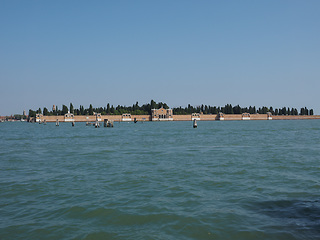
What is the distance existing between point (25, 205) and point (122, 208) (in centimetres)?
229

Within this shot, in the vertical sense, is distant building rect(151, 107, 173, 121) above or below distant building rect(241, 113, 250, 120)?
above

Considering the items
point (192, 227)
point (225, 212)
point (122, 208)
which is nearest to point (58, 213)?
point (122, 208)

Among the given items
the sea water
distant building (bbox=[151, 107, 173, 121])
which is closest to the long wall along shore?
distant building (bbox=[151, 107, 173, 121])

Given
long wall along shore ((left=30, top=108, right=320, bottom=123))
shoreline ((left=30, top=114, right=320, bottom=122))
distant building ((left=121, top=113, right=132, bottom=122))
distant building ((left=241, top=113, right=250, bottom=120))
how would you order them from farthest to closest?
1. distant building ((left=241, top=113, right=250, bottom=120))
2. distant building ((left=121, top=113, right=132, bottom=122))
3. shoreline ((left=30, top=114, right=320, bottom=122))
4. long wall along shore ((left=30, top=108, right=320, bottom=123))

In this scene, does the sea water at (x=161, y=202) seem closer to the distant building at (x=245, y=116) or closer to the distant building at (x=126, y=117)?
the distant building at (x=126, y=117)

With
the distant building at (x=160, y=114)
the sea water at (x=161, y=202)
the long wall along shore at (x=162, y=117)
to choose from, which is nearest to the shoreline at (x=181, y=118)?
the long wall along shore at (x=162, y=117)

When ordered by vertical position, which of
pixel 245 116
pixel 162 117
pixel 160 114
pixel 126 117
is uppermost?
pixel 160 114

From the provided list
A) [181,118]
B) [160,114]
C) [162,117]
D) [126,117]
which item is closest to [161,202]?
[160,114]

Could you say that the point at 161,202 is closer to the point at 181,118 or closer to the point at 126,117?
the point at 126,117

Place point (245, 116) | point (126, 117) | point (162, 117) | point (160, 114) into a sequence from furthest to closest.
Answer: point (245, 116) → point (162, 117) → point (160, 114) → point (126, 117)

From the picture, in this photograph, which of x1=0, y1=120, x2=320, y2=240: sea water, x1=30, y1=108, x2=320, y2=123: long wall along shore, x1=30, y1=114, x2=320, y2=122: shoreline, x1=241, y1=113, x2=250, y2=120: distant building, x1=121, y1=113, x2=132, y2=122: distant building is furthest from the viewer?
x1=241, y1=113, x2=250, y2=120: distant building

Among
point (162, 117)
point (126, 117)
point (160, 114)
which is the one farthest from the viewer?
point (162, 117)

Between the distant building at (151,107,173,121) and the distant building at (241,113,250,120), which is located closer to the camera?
the distant building at (151,107,173,121)

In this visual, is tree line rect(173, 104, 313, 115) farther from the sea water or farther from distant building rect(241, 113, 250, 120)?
the sea water
